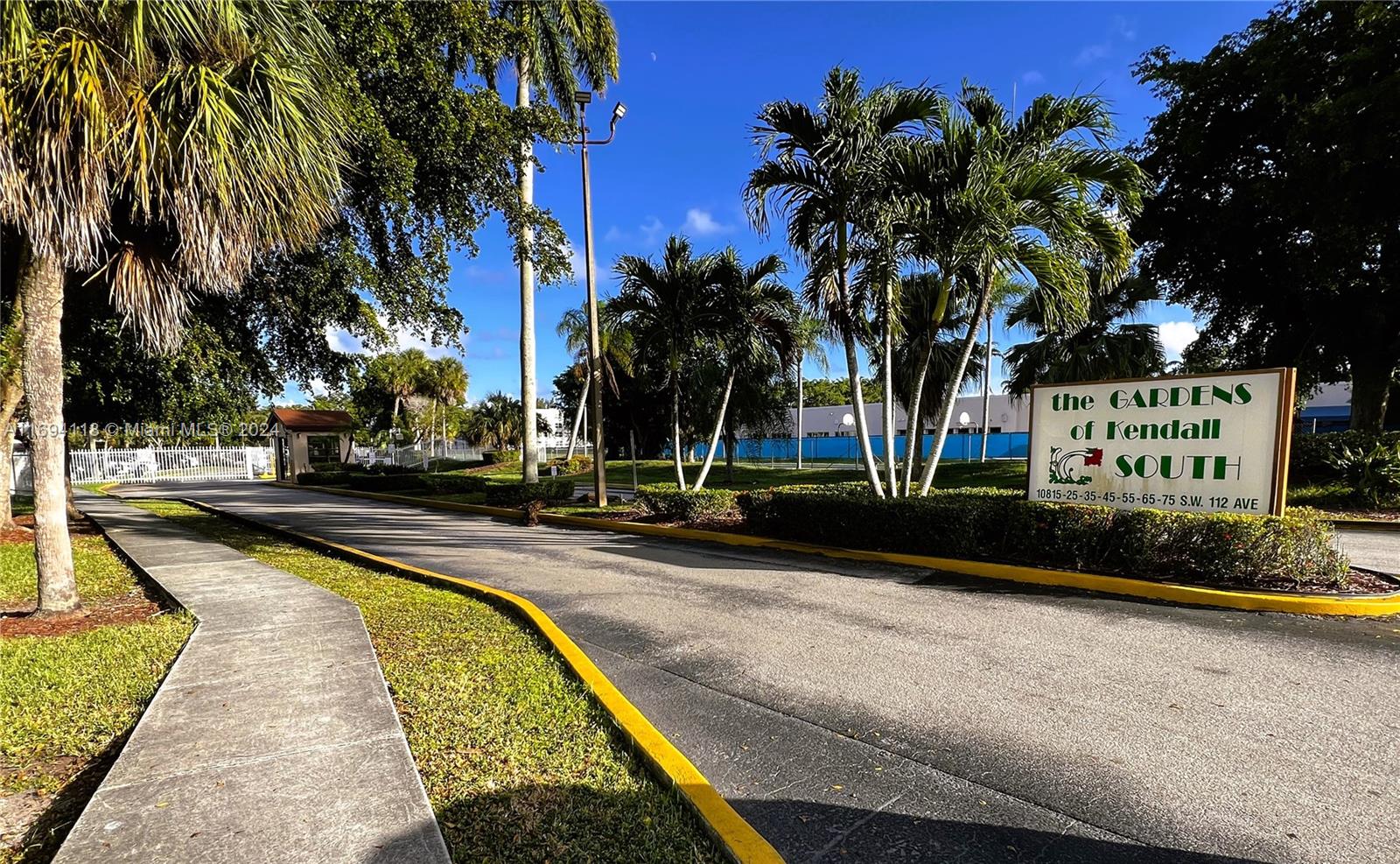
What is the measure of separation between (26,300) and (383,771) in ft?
19.1

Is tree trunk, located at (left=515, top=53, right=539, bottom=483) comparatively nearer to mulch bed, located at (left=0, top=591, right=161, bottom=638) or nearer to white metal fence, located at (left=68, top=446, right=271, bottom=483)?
mulch bed, located at (left=0, top=591, right=161, bottom=638)

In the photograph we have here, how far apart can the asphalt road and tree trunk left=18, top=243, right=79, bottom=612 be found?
4.25m

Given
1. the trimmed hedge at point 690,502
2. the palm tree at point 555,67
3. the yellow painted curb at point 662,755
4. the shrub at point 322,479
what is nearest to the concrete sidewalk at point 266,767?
the yellow painted curb at point 662,755

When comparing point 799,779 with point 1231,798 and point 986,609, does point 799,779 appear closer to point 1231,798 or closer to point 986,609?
point 1231,798

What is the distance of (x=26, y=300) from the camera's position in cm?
563

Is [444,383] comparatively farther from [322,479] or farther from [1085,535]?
[1085,535]

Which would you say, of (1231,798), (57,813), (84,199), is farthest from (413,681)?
(84,199)

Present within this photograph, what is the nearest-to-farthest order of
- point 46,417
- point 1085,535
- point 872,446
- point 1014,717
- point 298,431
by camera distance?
point 1014,717
point 46,417
point 1085,535
point 872,446
point 298,431

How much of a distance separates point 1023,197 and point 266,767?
30.2 feet

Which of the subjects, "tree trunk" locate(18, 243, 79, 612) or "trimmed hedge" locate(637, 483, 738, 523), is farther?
"trimmed hedge" locate(637, 483, 738, 523)

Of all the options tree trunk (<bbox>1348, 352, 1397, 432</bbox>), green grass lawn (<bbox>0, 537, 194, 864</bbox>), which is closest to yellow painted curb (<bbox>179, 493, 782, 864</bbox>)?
green grass lawn (<bbox>0, 537, 194, 864</bbox>)

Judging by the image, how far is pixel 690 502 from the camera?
487 inches

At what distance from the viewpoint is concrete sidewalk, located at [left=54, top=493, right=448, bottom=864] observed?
243cm

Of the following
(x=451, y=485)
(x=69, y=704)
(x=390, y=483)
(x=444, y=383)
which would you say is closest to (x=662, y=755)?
(x=69, y=704)
